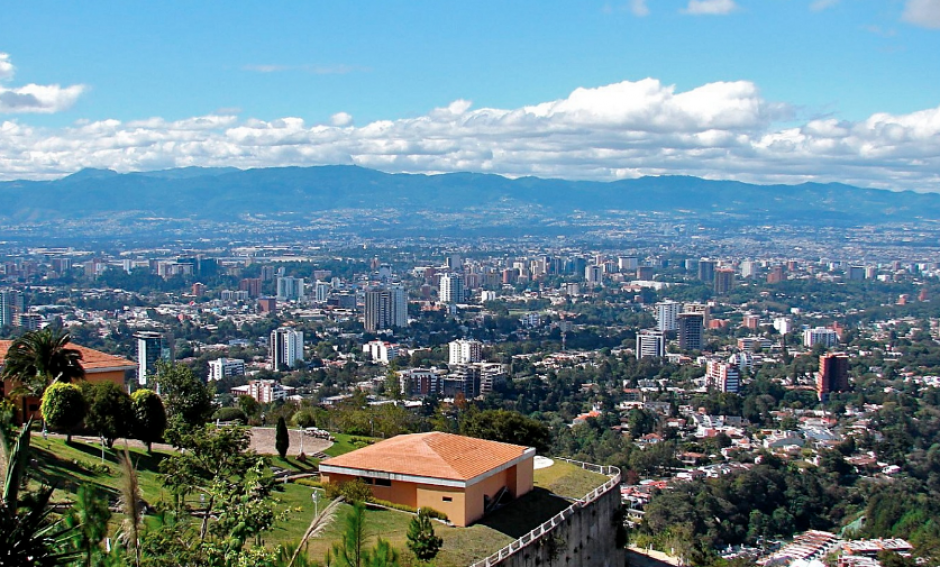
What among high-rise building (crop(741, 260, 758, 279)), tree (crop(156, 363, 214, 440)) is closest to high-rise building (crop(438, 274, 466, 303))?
high-rise building (crop(741, 260, 758, 279))

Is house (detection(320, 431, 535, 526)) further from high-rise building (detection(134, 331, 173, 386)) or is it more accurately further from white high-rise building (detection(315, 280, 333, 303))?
white high-rise building (detection(315, 280, 333, 303))

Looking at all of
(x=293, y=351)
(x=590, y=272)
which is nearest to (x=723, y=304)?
(x=590, y=272)

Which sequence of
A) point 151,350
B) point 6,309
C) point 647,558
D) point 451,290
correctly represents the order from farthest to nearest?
1. point 451,290
2. point 6,309
3. point 151,350
4. point 647,558

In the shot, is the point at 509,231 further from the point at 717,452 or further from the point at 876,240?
the point at 717,452

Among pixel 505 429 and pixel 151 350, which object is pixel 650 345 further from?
pixel 505 429

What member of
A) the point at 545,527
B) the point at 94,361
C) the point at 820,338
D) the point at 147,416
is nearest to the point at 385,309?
the point at 820,338

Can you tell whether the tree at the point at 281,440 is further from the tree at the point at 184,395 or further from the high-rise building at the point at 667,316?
the high-rise building at the point at 667,316

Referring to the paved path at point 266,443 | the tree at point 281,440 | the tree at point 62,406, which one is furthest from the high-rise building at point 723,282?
the tree at point 62,406
